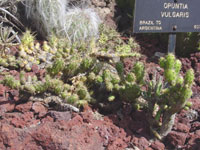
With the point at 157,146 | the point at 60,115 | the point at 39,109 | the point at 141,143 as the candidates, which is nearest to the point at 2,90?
the point at 39,109

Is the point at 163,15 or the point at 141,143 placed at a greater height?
the point at 163,15

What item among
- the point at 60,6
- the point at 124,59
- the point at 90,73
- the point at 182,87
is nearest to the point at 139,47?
the point at 124,59

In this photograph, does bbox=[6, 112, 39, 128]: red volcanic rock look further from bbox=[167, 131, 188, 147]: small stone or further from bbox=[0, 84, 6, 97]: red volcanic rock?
bbox=[167, 131, 188, 147]: small stone

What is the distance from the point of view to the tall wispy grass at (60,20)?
4.59 metres

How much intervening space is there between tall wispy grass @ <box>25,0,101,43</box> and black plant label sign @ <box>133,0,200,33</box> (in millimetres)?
1421

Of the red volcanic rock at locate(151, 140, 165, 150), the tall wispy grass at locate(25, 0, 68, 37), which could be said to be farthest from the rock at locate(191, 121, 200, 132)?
the tall wispy grass at locate(25, 0, 68, 37)

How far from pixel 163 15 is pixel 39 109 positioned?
1773mm

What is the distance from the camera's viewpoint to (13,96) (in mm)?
3197

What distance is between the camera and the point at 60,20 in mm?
4621

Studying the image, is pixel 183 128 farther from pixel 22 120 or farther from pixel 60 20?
pixel 60 20

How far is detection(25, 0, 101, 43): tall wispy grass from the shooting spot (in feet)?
15.1

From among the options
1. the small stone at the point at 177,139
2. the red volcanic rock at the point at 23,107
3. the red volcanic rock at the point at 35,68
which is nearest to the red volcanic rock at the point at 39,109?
the red volcanic rock at the point at 23,107

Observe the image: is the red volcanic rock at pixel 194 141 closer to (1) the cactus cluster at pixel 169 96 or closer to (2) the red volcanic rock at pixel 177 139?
(2) the red volcanic rock at pixel 177 139

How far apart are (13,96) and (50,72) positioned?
0.49 m
